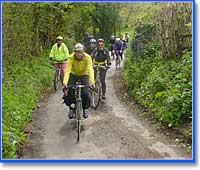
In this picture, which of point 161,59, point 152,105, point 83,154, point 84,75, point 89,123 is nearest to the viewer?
point 83,154

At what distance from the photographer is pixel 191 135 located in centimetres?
816

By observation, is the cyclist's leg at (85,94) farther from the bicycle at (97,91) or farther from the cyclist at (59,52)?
the cyclist at (59,52)

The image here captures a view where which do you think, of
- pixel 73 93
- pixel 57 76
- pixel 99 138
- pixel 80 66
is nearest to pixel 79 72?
pixel 80 66

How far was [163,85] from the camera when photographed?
10727 millimetres

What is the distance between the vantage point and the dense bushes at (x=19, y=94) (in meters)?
7.81

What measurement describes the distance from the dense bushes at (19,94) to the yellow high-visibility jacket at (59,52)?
923 mm

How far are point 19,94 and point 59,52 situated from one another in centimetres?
271

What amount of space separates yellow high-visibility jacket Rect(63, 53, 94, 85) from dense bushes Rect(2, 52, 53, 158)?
1.37 metres

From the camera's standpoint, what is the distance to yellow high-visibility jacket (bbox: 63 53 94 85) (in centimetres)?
863

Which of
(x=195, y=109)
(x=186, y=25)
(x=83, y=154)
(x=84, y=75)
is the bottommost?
(x=83, y=154)

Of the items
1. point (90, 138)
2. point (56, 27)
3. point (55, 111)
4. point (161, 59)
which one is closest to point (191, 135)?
point (90, 138)

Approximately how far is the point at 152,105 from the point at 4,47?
181 inches

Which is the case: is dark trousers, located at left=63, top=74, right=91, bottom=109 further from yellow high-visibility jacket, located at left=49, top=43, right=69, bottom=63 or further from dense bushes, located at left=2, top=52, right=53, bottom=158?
yellow high-visibility jacket, located at left=49, top=43, right=69, bottom=63

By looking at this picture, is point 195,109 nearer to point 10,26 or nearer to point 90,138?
point 90,138
